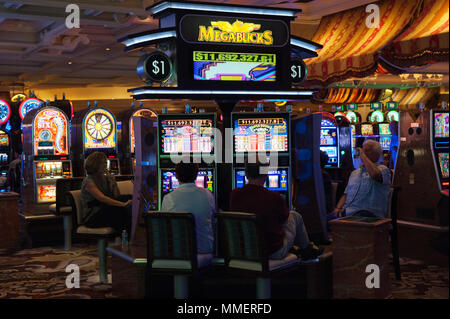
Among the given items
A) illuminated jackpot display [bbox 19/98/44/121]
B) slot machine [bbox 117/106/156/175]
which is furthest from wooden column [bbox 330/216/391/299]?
illuminated jackpot display [bbox 19/98/44/121]

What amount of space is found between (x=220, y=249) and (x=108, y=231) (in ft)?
4.12

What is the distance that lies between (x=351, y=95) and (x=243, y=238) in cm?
1770

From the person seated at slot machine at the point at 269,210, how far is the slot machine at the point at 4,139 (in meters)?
9.35

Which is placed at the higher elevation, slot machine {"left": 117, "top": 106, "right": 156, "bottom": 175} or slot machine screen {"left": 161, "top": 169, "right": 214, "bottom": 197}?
slot machine {"left": 117, "top": 106, "right": 156, "bottom": 175}

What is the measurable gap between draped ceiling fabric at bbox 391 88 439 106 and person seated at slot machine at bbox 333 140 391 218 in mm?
17404

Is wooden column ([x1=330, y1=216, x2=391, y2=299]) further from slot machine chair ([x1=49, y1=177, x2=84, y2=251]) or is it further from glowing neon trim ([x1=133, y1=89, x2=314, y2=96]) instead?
slot machine chair ([x1=49, y1=177, x2=84, y2=251])

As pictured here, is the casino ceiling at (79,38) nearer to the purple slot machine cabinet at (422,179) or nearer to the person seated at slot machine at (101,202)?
the purple slot machine cabinet at (422,179)

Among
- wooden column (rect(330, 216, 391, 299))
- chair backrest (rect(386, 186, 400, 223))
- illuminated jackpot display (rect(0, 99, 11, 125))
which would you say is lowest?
wooden column (rect(330, 216, 391, 299))

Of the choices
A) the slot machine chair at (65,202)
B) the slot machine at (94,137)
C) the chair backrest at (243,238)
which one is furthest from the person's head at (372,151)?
the slot machine at (94,137)

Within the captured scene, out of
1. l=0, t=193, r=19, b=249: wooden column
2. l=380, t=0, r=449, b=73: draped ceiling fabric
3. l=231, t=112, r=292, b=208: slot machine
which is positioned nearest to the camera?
l=231, t=112, r=292, b=208: slot machine

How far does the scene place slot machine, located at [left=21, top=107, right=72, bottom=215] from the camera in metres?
9.10

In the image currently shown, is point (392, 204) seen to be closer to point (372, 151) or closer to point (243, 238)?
point (372, 151)

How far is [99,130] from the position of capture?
10.4 meters

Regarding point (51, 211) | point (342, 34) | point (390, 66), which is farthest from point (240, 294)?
point (342, 34)
